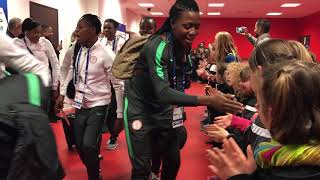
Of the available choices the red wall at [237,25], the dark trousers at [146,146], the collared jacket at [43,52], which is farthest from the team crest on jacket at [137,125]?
the red wall at [237,25]

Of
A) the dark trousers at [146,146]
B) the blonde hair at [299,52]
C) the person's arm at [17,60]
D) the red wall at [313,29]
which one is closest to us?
the person's arm at [17,60]

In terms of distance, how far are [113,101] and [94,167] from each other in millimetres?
1803

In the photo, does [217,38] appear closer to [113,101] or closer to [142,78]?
[113,101]

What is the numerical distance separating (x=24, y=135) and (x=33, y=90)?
7.2 inches

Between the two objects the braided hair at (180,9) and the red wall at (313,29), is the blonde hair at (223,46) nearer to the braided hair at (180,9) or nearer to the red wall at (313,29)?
the braided hair at (180,9)

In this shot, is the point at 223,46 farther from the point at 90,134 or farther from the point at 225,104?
the point at 225,104

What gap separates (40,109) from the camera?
1.36 meters

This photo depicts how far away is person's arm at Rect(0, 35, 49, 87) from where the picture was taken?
1.56 m

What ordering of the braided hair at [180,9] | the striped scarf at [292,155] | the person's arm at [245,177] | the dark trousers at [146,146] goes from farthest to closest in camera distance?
1. the dark trousers at [146,146]
2. the braided hair at [180,9]
3. the person's arm at [245,177]
4. the striped scarf at [292,155]

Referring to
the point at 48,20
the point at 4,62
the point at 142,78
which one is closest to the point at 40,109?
the point at 4,62

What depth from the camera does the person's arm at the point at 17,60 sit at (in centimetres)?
156

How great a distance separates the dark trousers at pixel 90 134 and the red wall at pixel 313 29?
1729cm

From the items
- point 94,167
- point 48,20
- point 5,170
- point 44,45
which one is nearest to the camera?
point 5,170

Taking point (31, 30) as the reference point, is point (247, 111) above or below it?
below
